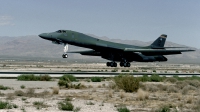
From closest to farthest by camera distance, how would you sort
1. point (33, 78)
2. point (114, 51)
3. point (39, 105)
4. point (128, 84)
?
point (39, 105) < point (128, 84) < point (33, 78) < point (114, 51)

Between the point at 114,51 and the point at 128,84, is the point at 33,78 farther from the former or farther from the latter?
the point at 114,51

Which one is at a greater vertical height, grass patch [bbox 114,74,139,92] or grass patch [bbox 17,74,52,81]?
grass patch [bbox 114,74,139,92]

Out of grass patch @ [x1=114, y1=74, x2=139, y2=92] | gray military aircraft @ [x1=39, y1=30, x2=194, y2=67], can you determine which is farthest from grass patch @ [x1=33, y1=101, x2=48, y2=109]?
gray military aircraft @ [x1=39, y1=30, x2=194, y2=67]

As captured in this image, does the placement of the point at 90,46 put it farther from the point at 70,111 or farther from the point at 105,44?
the point at 70,111

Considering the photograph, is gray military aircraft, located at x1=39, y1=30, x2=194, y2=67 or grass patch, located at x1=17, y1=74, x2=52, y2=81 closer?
grass patch, located at x1=17, y1=74, x2=52, y2=81

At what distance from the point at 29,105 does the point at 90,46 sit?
3626cm

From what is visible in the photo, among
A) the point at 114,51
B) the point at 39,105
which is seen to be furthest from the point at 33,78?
the point at 114,51

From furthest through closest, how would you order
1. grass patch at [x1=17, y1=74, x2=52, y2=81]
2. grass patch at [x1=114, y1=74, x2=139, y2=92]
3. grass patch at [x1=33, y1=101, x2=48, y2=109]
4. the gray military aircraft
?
the gray military aircraft, grass patch at [x1=17, y1=74, x2=52, y2=81], grass patch at [x1=114, y1=74, x2=139, y2=92], grass patch at [x1=33, y1=101, x2=48, y2=109]

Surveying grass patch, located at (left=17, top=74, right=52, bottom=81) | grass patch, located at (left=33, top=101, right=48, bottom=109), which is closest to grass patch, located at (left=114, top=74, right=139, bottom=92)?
grass patch, located at (left=33, top=101, right=48, bottom=109)

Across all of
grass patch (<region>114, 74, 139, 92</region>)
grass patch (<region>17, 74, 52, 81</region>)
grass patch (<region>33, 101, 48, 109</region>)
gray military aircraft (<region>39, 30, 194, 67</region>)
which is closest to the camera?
grass patch (<region>33, 101, 48, 109</region>)

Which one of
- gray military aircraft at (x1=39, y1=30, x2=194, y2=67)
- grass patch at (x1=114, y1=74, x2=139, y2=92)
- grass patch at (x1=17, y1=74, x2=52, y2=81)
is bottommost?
Answer: grass patch at (x1=17, y1=74, x2=52, y2=81)

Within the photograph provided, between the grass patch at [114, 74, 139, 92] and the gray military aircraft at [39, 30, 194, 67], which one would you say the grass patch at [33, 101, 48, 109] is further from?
the gray military aircraft at [39, 30, 194, 67]

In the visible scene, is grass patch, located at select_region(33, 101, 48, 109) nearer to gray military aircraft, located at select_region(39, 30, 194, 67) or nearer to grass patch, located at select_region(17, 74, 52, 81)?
grass patch, located at select_region(17, 74, 52, 81)

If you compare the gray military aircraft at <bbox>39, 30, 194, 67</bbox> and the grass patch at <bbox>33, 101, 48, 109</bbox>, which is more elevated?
the gray military aircraft at <bbox>39, 30, 194, 67</bbox>
